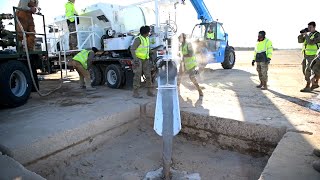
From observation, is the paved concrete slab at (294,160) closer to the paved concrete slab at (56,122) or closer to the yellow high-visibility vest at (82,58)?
the paved concrete slab at (56,122)

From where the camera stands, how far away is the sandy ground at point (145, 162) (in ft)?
12.8

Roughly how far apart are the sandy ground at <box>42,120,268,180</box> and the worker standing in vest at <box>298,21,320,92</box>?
12.6 feet

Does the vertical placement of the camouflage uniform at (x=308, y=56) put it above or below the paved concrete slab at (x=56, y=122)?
above

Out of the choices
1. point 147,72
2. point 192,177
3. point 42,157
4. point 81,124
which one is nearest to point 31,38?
point 147,72

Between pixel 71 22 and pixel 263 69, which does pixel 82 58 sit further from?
pixel 263 69


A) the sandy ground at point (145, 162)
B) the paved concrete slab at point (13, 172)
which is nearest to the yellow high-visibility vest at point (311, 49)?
the sandy ground at point (145, 162)

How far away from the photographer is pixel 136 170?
410 centimetres

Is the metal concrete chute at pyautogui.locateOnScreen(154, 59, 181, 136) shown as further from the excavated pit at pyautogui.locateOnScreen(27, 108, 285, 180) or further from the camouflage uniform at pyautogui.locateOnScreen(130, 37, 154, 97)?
the camouflage uniform at pyautogui.locateOnScreen(130, 37, 154, 97)

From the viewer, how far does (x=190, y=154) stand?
4.70 metres

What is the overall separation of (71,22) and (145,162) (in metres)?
6.44

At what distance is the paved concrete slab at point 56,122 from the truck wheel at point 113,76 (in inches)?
60.5

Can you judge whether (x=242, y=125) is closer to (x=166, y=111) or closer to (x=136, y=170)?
(x=166, y=111)

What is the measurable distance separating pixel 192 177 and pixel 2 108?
452 cm

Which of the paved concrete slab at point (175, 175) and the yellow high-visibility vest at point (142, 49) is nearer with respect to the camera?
the paved concrete slab at point (175, 175)
